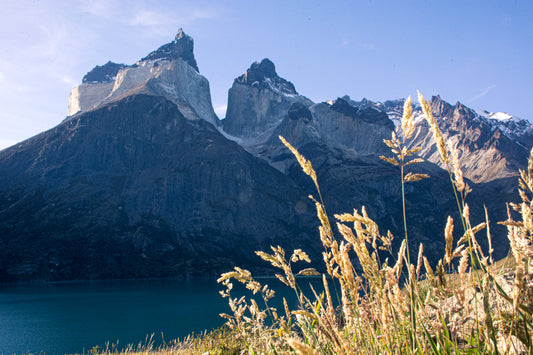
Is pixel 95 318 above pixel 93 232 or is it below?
below

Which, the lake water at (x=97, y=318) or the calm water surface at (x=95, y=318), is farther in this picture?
the calm water surface at (x=95, y=318)

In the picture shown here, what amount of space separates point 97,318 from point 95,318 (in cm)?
40

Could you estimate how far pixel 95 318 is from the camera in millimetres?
66188

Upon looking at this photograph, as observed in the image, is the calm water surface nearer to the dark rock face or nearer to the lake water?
the lake water

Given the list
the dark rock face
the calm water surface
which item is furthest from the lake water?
the dark rock face

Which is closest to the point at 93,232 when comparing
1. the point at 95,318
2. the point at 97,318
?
the point at 95,318

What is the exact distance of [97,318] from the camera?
217 ft

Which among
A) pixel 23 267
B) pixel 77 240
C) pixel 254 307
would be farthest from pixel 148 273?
pixel 254 307

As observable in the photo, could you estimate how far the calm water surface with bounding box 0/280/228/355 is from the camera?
48.2 meters

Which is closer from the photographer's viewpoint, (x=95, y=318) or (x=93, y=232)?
(x=95, y=318)

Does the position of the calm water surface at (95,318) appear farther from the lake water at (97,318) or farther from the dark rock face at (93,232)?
the dark rock face at (93,232)

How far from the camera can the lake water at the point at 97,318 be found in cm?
4797

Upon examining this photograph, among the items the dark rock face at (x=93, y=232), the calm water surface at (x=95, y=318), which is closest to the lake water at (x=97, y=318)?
the calm water surface at (x=95, y=318)

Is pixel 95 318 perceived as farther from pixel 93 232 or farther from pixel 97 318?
pixel 93 232
